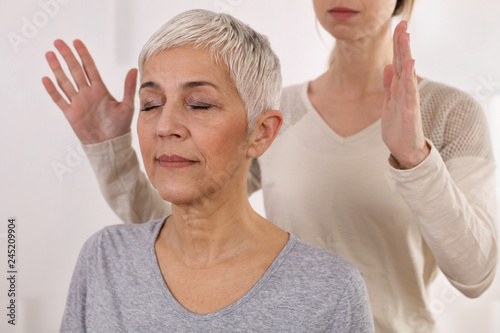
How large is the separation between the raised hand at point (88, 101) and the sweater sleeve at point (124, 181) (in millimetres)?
30

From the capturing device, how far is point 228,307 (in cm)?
101

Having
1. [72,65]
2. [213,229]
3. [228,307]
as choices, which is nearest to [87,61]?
[72,65]

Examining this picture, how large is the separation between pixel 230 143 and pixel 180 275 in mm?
262

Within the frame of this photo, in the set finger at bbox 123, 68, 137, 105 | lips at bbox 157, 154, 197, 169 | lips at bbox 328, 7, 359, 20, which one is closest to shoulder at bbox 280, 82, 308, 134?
lips at bbox 328, 7, 359, 20

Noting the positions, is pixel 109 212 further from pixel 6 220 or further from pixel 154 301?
pixel 154 301

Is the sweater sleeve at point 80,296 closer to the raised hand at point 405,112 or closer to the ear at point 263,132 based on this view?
the ear at point 263,132

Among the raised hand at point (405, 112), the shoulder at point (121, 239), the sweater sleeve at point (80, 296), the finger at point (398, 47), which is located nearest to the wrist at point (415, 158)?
the raised hand at point (405, 112)

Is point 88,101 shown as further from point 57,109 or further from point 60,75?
point 57,109

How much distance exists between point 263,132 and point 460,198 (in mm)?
371

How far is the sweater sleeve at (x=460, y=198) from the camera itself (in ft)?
3.38

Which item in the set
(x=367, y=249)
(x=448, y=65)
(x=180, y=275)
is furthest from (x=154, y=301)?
(x=448, y=65)

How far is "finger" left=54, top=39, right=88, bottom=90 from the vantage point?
4.43ft

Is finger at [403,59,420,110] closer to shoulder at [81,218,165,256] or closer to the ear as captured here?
the ear

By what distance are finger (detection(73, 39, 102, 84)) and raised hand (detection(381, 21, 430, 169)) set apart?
0.69 metres
